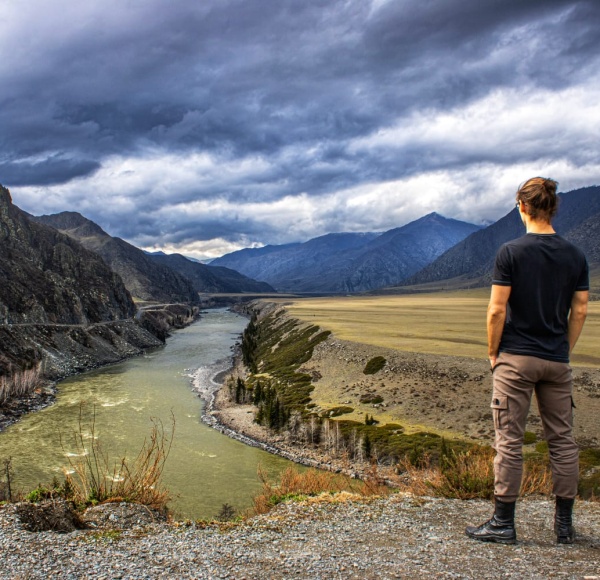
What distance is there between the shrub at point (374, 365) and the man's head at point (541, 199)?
48111 millimetres

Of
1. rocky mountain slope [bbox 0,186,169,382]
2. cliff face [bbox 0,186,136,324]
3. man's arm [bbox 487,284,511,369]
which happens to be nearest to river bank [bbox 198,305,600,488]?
man's arm [bbox 487,284,511,369]

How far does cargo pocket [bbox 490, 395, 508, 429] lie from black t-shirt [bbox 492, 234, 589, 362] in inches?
27.2

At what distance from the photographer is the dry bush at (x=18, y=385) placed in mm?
53269

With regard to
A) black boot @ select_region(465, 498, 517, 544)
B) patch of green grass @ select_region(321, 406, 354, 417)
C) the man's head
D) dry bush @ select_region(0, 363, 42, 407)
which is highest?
the man's head

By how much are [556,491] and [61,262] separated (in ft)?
526

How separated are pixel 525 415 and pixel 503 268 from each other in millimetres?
2126

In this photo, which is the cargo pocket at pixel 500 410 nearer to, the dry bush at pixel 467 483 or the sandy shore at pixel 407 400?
the dry bush at pixel 467 483

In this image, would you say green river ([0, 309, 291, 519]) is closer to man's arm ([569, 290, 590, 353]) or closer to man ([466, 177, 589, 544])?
man ([466, 177, 589, 544])

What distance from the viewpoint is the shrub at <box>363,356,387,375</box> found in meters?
53.5

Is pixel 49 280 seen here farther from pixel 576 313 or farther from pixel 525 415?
pixel 576 313

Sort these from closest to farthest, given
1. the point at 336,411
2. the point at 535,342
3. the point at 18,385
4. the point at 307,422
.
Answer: the point at 535,342, the point at 307,422, the point at 336,411, the point at 18,385

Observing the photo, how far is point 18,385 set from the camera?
5741 cm

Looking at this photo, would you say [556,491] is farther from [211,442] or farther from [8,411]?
[8,411]

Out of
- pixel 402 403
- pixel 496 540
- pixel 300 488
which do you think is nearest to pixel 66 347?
pixel 402 403
